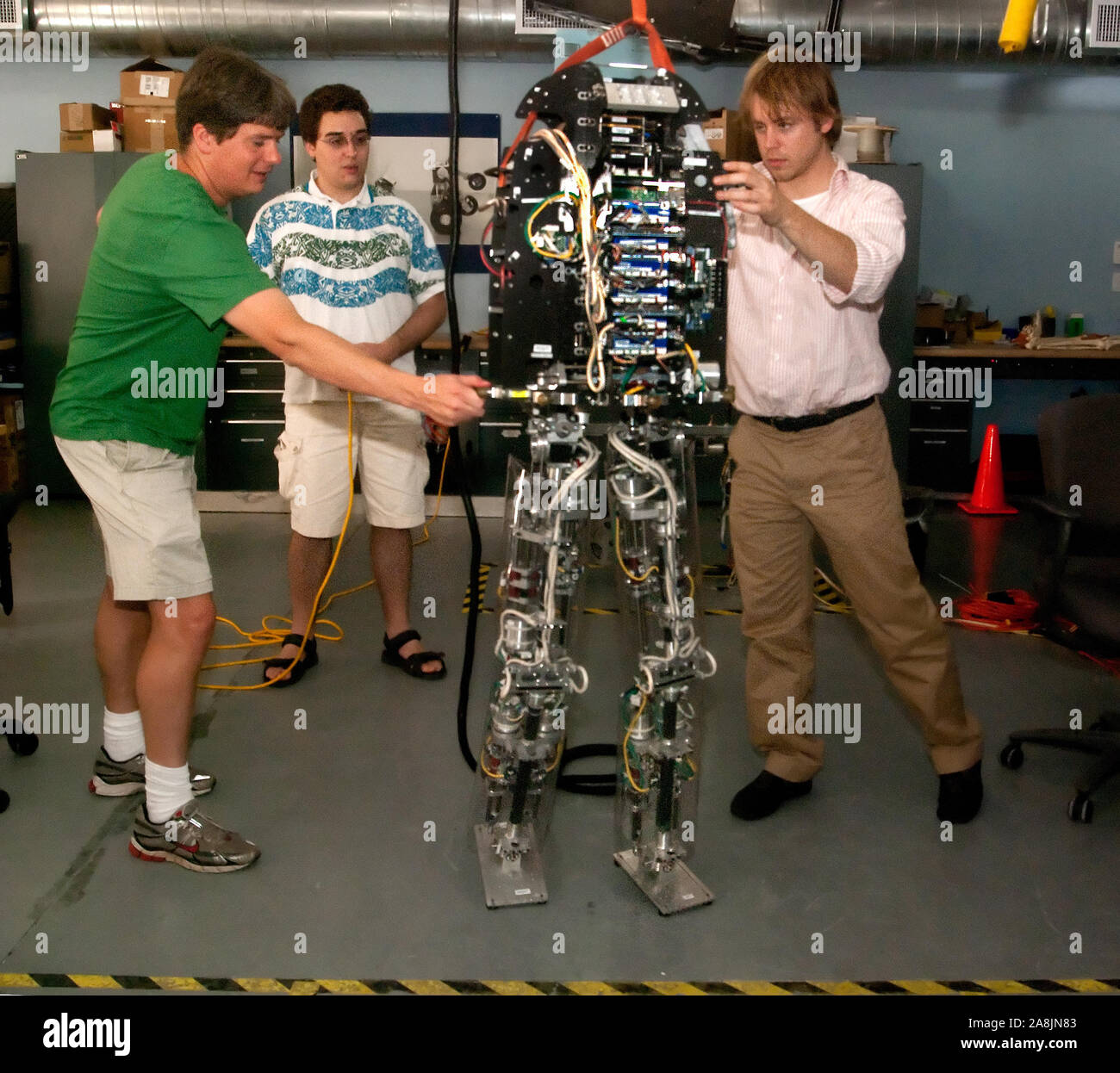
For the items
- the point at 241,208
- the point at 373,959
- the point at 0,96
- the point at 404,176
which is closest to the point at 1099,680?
the point at 373,959

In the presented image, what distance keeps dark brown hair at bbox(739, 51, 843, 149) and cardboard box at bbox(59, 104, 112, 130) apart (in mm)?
4509

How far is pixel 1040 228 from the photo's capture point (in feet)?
21.3

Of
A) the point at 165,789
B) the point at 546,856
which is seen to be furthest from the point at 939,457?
the point at 165,789

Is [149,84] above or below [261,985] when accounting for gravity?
above

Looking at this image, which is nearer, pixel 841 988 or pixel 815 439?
pixel 841 988

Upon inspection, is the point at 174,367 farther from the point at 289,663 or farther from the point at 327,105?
the point at 289,663

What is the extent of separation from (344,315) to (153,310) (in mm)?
1050

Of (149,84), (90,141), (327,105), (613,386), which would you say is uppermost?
(149,84)

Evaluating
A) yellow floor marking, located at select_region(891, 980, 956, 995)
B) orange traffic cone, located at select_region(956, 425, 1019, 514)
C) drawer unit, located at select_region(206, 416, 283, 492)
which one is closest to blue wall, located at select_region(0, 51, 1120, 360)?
orange traffic cone, located at select_region(956, 425, 1019, 514)

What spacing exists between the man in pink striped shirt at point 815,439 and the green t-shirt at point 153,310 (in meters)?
1.09

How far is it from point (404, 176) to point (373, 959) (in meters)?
5.08

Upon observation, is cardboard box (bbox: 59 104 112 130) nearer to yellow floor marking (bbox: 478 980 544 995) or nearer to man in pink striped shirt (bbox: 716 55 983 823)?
man in pink striped shirt (bbox: 716 55 983 823)

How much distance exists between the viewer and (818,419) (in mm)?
2434

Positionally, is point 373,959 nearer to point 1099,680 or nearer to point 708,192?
point 708,192
